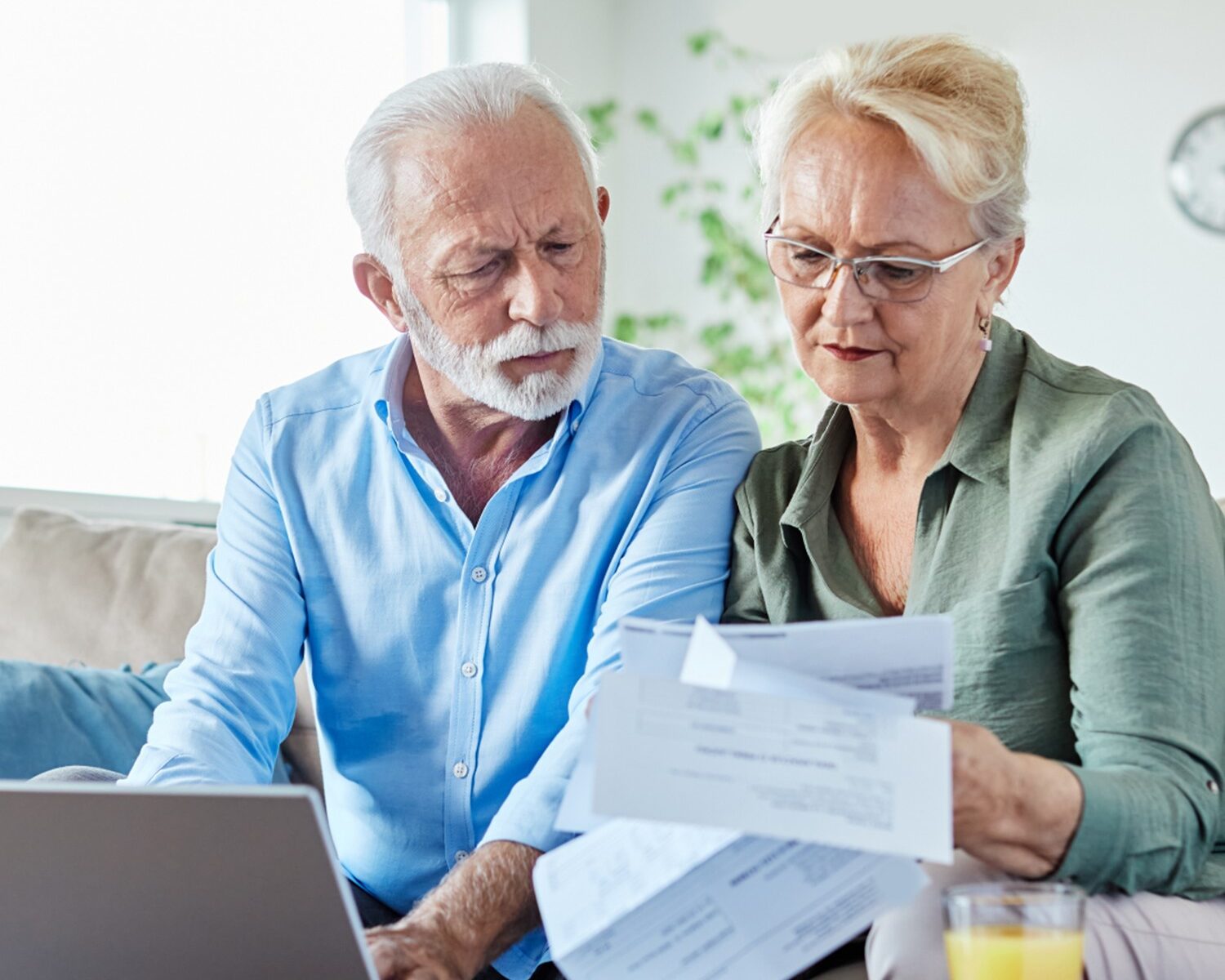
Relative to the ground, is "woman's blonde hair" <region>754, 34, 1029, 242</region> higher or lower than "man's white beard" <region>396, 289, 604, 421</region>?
higher

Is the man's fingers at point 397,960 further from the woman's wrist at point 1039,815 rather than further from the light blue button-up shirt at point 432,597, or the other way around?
the woman's wrist at point 1039,815

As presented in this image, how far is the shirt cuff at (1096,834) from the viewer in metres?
1.09

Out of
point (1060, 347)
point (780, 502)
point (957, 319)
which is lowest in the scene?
point (1060, 347)

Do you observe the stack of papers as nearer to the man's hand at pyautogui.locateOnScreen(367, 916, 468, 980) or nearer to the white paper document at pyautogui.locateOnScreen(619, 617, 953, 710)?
the white paper document at pyautogui.locateOnScreen(619, 617, 953, 710)

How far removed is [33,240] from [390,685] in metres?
2.09

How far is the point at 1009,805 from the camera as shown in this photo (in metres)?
1.04

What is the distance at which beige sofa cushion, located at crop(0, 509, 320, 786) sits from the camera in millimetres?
2406

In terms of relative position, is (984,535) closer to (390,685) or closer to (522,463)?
(522,463)

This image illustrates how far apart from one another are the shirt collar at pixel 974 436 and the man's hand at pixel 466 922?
1.49 ft

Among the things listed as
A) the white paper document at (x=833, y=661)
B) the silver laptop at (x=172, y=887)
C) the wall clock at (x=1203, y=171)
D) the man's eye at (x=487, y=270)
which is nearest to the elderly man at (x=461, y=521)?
the man's eye at (x=487, y=270)

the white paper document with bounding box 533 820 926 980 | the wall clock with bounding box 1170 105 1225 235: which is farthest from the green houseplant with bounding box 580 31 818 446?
the white paper document with bounding box 533 820 926 980

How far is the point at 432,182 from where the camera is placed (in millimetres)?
1730

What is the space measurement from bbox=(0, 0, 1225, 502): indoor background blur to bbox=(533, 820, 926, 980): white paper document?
230 centimetres

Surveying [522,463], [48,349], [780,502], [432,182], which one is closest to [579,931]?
[780,502]
